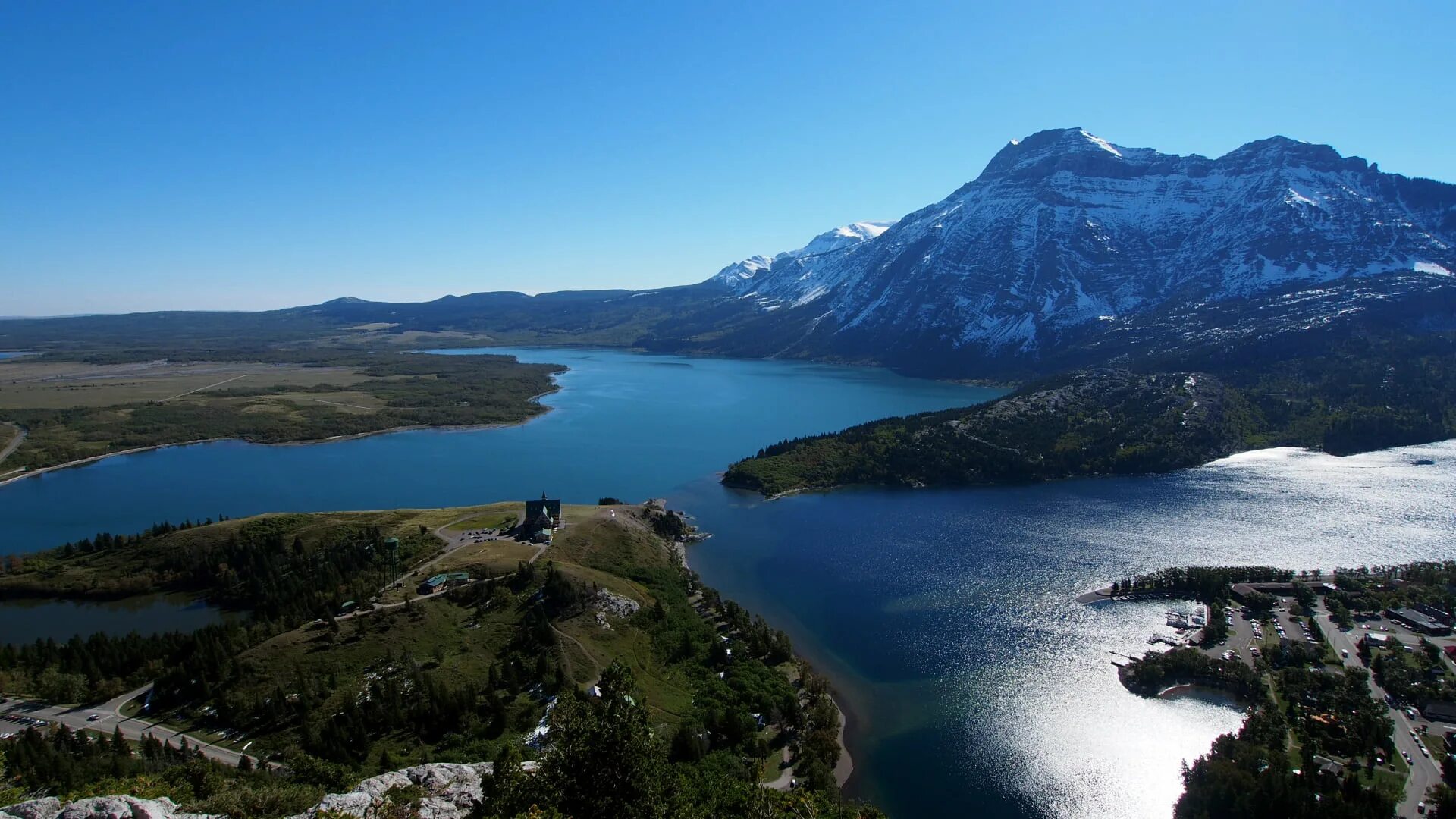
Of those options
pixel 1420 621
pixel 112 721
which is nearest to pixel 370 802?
pixel 112 721

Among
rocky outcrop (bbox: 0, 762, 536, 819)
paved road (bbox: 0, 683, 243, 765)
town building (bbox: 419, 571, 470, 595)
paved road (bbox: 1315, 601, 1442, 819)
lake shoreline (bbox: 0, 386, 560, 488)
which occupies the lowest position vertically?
paved road (bbox: 1315, 601, 1442, 819)

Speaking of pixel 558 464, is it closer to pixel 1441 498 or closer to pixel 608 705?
pixel 608 705

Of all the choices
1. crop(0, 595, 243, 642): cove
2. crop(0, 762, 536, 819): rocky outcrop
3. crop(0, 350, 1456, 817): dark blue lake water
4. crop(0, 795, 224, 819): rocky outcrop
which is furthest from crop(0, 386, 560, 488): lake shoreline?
crop(0, 795, 224, 819): rocky outcrop

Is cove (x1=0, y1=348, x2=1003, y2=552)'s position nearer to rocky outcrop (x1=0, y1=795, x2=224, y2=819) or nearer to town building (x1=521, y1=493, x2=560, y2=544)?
town building (x1=521, y1=493, x2=560, y2=544)

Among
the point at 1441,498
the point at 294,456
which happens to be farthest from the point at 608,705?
the point at 294,456

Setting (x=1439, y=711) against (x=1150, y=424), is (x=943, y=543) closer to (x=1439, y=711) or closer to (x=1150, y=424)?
(x=1439, y=711)
